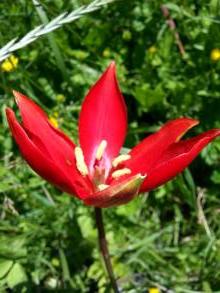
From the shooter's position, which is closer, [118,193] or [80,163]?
[118,193]

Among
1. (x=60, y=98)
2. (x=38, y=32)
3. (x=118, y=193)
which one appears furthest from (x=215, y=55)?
(x=118, y=193)

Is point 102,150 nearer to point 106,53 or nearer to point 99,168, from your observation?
point 99,168

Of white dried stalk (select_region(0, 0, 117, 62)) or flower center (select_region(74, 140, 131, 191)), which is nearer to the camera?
white dried stalk (select_region(0, 0, 117, 62))


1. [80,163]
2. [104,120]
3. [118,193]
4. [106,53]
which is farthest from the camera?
[106,53]

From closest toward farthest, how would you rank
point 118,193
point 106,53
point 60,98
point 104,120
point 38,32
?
point 118,193
point 38,32
point 104,120
point 60,98
point 106,53

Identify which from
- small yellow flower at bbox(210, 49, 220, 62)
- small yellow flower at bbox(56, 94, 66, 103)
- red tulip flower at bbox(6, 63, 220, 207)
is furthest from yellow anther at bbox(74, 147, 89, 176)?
small yellow flower at bbox(210, 49, 220, 62)

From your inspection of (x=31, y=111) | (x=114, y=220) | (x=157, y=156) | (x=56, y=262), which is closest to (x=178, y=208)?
(x=114, y=220)

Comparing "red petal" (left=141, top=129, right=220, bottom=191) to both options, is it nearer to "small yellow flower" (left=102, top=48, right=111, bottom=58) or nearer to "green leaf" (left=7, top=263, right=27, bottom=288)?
"green leaf" (left=7, top=263, right=27, bottom=288)
